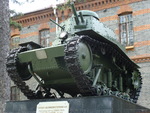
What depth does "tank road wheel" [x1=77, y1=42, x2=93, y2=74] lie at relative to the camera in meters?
6.65

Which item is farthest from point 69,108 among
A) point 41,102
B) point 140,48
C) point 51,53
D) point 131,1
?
point 131,1

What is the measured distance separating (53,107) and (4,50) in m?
3.93

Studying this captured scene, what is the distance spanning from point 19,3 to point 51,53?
547 centimetres

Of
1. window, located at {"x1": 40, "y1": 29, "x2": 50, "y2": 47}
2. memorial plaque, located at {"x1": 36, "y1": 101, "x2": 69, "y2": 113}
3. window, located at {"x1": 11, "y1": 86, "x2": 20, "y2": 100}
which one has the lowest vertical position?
window, located at {"x1": 11, "y1": 86, "x2": 20, "y2": 100}

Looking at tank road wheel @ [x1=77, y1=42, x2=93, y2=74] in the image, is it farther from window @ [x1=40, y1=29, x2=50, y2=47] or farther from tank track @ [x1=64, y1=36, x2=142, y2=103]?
window @ [x1=40, y1=29, x2=50, y2=47]

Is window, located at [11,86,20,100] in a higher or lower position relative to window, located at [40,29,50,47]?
lower

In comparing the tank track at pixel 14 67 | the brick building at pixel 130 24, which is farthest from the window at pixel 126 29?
the tank track at pixel 14 67

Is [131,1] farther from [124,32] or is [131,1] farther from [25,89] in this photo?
[25,89]

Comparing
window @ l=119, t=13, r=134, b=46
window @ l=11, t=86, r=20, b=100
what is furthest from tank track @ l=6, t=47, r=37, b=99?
window @ l=11, t=86, r=20, b=100

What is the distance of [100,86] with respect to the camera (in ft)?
24.1

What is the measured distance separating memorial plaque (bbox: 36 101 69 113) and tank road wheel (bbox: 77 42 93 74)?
895mm

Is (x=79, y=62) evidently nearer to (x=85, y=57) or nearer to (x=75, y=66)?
(x=75, y=66)

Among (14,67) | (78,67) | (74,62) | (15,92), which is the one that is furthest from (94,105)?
(15,92)

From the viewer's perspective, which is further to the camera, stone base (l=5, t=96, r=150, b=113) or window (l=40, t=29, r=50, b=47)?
window (l=40, t=29, r=50, b=47)
